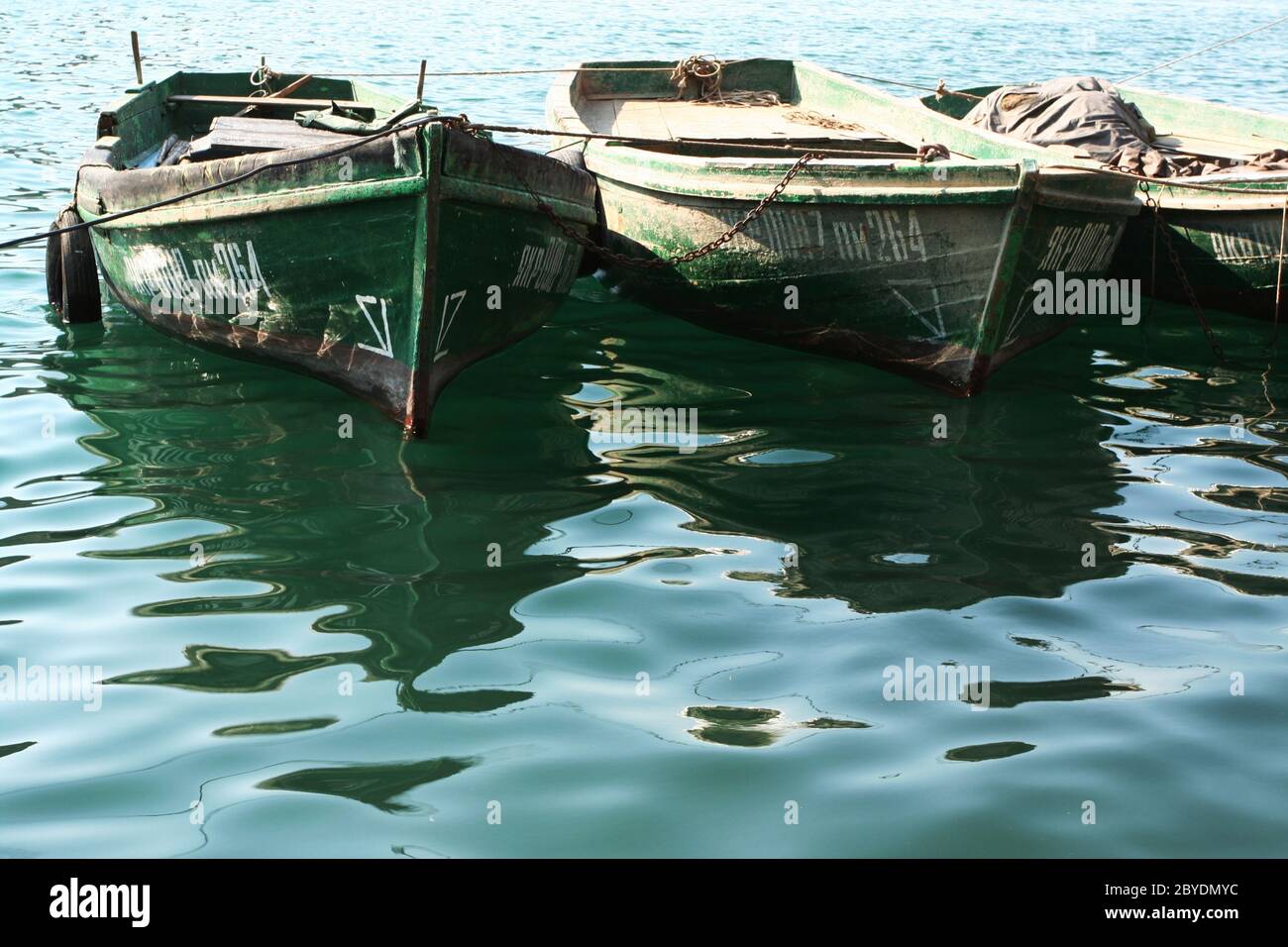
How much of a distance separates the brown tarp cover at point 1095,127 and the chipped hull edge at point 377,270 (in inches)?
162

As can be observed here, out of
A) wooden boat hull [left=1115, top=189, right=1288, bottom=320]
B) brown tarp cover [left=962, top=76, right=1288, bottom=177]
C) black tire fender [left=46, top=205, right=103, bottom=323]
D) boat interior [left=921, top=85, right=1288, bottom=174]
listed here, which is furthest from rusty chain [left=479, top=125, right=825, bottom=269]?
boat interior [left=921, top=85, right=1288, bottom=174]

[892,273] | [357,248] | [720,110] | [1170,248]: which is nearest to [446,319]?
[357,248]

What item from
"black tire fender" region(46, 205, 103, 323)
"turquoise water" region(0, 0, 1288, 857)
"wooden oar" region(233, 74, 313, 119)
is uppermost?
"wooden oar" region(233, 74, 313, 119)

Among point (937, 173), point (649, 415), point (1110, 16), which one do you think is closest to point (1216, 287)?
point (937, 173)

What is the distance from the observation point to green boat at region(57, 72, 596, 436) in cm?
677

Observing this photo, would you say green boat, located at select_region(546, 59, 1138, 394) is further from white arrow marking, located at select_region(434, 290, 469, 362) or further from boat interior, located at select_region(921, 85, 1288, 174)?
boat interior, located at select_region(921, 85, 1288, 174)

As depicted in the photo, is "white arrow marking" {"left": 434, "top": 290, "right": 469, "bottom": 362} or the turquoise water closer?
the turquoise water

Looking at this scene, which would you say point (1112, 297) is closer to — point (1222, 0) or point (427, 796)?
point (427, 796)

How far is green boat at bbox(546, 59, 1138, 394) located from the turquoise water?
36 centimetres

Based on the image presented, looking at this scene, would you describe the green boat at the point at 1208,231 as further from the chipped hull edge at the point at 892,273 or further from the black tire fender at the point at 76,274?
A: the black tire fender at the point at 76,274

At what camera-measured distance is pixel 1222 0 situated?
3609 cm

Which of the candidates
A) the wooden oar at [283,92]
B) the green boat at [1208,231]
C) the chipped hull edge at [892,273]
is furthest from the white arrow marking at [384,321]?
the wooden oar at [283,92]

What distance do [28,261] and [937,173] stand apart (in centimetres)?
774

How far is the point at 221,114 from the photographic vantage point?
1162 centimetres
